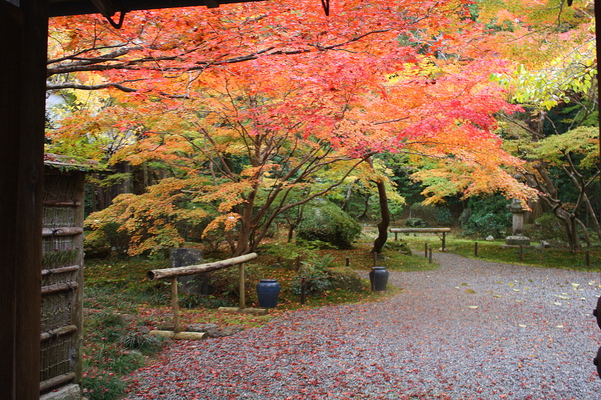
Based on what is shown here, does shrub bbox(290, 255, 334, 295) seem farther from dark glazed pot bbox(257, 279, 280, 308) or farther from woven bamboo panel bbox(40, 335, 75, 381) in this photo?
woven bamboo panel bbox(40, 335, 75, 381)

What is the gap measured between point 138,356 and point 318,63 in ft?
14.9

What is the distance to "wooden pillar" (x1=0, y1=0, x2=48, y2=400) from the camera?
1.90m

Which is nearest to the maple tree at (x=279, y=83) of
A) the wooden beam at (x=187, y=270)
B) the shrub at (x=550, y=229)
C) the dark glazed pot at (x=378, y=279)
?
the wooden beam at (x=187, y=270)

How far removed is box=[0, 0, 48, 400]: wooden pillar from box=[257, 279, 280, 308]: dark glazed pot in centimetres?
597

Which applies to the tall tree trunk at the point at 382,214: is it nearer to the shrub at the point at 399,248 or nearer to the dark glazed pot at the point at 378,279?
the shrub at the point at 399,248

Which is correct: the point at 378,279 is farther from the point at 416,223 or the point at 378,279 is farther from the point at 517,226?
the point at 416,223

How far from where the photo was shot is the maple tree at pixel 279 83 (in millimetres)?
4637

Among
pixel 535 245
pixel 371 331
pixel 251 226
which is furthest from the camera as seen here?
pixel 535 245

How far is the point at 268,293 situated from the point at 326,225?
690cm

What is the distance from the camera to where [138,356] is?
16.4 ft

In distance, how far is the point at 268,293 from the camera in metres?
7.91

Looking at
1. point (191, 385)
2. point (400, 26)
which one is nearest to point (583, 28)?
point (400, 26)

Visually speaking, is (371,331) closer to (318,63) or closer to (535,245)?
(318,63)

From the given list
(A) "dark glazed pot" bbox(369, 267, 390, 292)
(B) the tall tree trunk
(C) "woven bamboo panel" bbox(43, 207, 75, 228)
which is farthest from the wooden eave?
(B) the tall tree trunk
